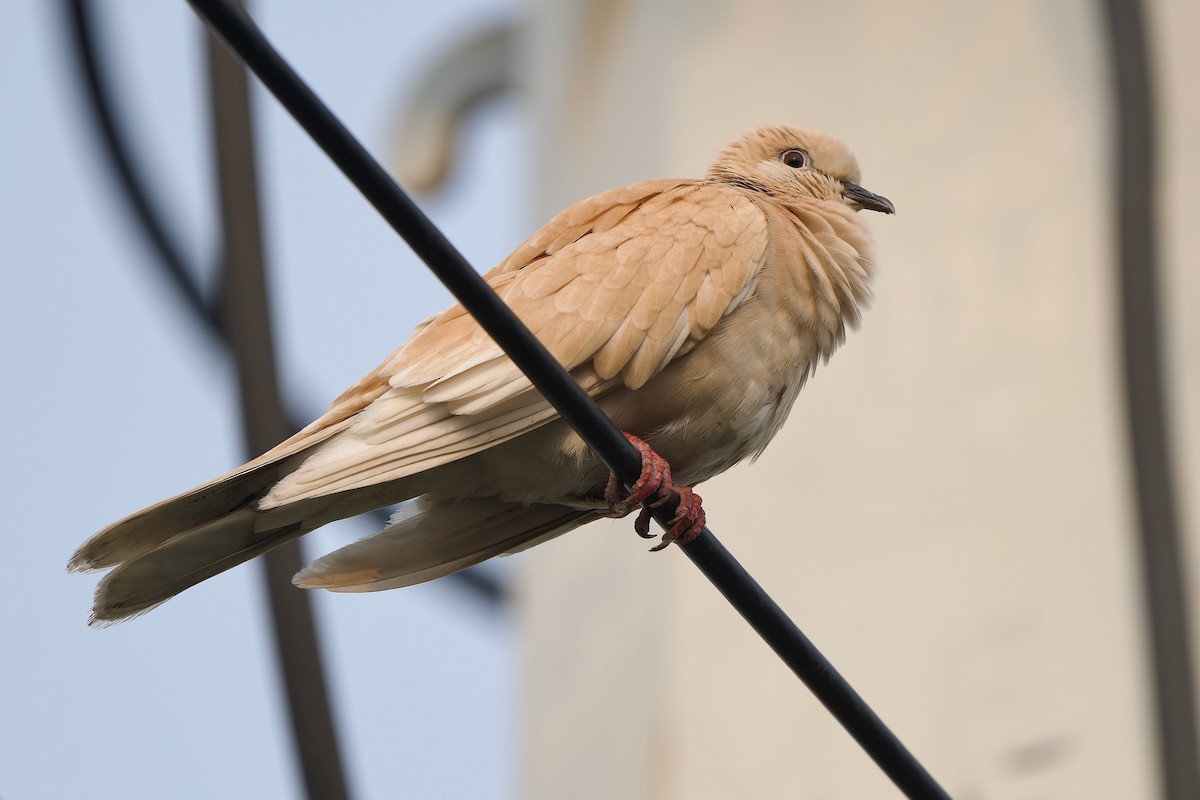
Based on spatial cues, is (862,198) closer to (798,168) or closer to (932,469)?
(798,168)

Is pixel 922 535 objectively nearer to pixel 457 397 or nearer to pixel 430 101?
pixel 457 397

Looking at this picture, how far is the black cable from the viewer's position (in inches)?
164

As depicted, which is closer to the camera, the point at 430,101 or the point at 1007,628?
the point at 1007,628

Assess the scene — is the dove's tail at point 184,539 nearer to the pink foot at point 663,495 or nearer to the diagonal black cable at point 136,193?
the pink foot at point 663,495

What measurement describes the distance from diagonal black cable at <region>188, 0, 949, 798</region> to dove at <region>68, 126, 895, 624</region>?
456 millimetres

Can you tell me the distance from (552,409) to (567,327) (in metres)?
0.21

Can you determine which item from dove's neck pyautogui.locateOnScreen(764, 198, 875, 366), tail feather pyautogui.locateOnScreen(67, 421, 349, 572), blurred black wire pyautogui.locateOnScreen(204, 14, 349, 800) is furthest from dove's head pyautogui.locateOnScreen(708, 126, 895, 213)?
tail feather pyautogui.locateOnScreen(67, 421, 349, 572)

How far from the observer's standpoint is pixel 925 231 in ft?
27.9

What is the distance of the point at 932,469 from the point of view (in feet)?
26.6

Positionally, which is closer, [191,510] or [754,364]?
[191,510]

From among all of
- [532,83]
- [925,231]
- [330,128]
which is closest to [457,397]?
[330,128]

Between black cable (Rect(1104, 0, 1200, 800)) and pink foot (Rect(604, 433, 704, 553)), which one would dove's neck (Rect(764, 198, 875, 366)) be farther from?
black cable (Rect(1104, 0, 1200, 800))

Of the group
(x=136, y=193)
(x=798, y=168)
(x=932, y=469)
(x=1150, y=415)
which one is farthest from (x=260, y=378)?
(x=932, y=469)

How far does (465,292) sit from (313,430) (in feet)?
3.32
